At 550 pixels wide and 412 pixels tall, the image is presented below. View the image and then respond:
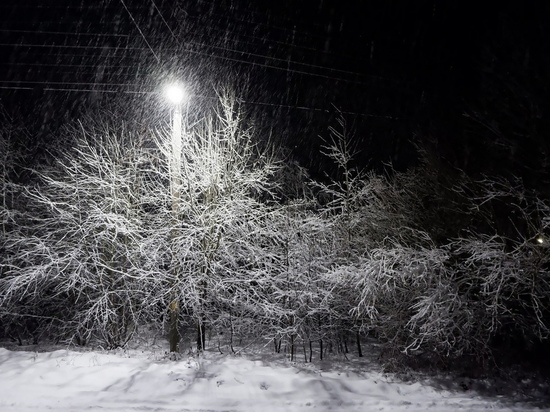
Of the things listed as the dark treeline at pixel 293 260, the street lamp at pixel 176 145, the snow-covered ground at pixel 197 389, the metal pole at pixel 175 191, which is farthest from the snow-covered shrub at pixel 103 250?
the snow-covered ground at pixel 197 389

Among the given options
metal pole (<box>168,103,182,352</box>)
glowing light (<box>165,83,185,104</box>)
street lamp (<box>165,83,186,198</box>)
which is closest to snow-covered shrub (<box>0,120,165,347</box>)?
metal pole (<box>168,103,182,352</box>)

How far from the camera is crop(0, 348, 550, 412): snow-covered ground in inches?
269

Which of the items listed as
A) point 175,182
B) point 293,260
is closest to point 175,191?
point 175,182

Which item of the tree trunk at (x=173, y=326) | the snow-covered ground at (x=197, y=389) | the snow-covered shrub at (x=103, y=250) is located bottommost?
the snow-covered ground at (x=197, y=389)

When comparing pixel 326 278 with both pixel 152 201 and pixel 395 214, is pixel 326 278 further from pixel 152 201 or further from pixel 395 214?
pixel 152 201

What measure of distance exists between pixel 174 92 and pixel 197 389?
5.77 metres

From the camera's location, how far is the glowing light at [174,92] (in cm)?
941

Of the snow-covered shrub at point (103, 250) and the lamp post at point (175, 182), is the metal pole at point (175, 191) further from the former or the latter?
the snow-covered shrub at point (103, 250)

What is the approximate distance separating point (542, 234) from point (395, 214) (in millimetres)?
3653

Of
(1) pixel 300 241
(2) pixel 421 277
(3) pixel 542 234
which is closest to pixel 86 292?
(1) pixel 300 241

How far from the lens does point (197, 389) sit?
737cm

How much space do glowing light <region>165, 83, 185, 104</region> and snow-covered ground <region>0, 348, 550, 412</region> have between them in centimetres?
526

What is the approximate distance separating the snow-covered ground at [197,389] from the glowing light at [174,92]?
5.26 meters

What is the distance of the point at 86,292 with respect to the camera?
41.1ft
